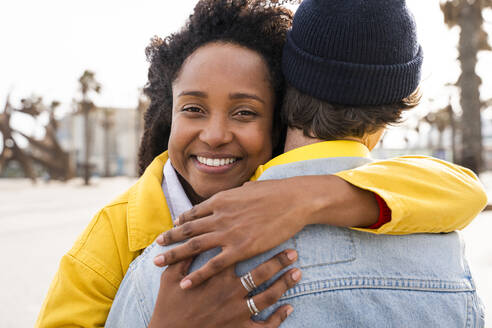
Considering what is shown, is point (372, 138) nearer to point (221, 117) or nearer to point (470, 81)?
point (221, 117)

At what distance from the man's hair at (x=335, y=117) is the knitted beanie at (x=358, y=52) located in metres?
0.03

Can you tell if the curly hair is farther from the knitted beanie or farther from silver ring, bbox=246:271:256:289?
silver ring, bbox=246:271:256:289

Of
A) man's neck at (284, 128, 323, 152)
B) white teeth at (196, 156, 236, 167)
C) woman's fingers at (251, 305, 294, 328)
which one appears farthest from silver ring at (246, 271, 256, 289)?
white teeth at (196, 156, 236, 167)

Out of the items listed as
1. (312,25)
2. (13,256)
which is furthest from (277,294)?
(13,256)

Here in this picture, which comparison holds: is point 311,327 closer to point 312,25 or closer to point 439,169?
point 439,169

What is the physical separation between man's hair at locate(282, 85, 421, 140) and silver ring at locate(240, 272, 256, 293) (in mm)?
529

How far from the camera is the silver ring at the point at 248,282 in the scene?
125 cm

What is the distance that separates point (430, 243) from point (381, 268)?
0.75ft

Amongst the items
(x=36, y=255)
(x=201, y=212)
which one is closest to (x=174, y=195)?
(x=201, y=212)

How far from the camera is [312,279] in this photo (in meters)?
1.28

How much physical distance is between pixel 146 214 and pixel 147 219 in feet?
0.08

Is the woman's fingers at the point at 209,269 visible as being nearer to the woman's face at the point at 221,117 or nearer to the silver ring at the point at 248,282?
the silver ring at the point at 248,282

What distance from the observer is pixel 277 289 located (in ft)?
4.09

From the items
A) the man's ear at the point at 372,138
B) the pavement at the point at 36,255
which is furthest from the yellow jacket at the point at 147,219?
the pavement at the point at 36,255
